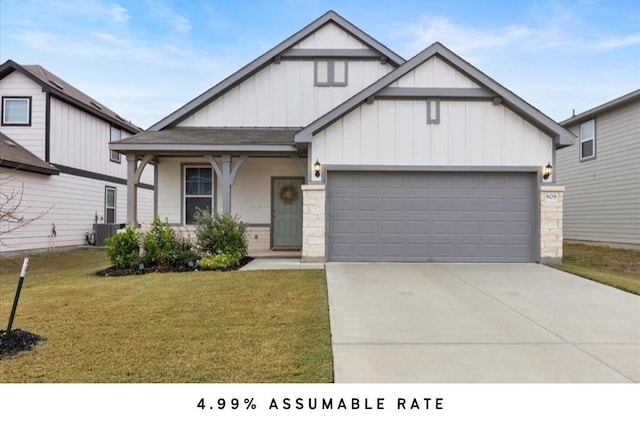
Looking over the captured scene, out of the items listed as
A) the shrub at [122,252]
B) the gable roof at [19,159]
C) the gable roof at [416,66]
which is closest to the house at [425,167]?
the gable roof at [416,66]

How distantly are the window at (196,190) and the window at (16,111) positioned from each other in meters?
7.05

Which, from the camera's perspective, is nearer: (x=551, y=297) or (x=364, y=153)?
(x=551, y=297)

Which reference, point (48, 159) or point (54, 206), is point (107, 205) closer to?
point (54, 206)

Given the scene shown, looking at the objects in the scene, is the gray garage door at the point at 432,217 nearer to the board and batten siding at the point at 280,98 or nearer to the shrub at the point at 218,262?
the shrub at the point at 218,262

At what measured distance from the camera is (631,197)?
1394 cm

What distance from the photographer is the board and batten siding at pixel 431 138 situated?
9.77m

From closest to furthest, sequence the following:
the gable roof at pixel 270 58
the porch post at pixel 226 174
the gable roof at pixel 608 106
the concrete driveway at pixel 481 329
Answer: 1. the concrete driveway at pixel 481 329
2. the porch post at pixel 226 174
3. the gable roof at pixel 270 58
4. the gable roof at pixel 608 106

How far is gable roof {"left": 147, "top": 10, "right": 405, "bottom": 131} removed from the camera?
1218 cm

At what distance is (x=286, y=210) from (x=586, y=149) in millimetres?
12953

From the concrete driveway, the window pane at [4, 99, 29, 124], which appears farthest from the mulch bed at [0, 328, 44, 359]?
the window pane at [4, 99, 29, 124]

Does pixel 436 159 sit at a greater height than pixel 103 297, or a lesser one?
greater

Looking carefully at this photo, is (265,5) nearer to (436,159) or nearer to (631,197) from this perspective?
(436,159)

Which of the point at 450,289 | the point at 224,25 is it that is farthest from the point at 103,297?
the point at 224,25
